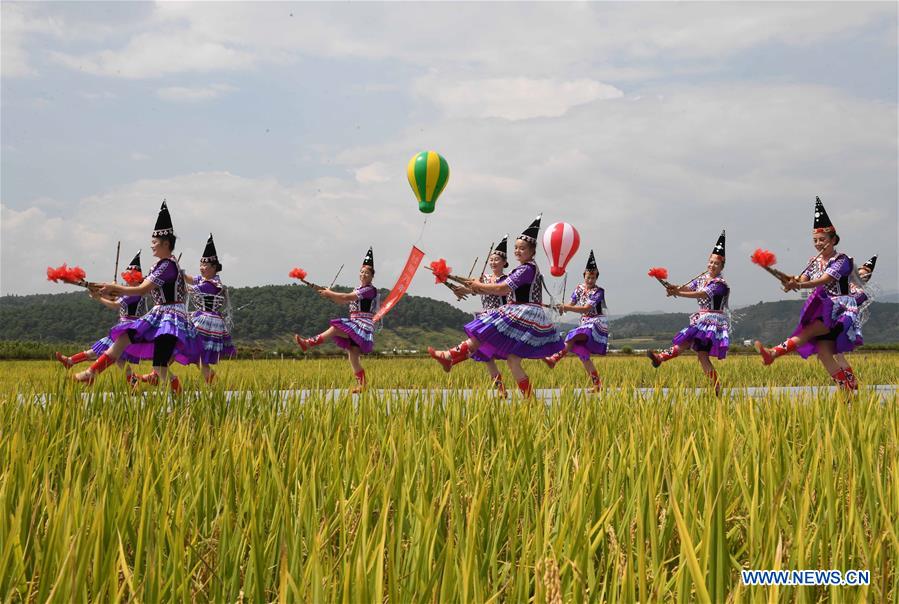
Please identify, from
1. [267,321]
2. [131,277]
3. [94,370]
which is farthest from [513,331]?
[267,321]

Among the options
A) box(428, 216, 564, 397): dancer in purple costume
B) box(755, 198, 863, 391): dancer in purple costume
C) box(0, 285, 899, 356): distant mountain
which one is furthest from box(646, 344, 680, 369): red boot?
box(0, 285, 899, 356): distant mountain

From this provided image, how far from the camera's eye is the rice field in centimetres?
142

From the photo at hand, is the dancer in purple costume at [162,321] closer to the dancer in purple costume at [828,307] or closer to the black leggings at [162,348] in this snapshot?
the black leggings at [162,348]

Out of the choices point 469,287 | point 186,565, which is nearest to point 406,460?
point 186,565

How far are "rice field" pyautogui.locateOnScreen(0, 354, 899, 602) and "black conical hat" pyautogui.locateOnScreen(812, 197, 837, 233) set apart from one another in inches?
122

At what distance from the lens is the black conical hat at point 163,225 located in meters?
6.30

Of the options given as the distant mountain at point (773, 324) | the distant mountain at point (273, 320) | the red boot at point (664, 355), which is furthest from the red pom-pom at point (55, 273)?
the distant mountain at point (773, 324)

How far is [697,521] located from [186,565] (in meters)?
1.37

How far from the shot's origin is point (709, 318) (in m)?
7.60

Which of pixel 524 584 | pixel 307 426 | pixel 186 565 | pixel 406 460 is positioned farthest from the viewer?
pixel 307 426

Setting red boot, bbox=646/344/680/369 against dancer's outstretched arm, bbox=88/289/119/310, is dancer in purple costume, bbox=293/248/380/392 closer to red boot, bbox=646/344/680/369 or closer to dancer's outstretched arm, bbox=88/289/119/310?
dancer's outstretched arm, bbox=88/289/119/310

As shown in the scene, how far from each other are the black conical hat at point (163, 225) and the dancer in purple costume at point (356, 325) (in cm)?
177

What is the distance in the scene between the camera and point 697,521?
189cm

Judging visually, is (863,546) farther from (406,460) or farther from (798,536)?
(406,460)
